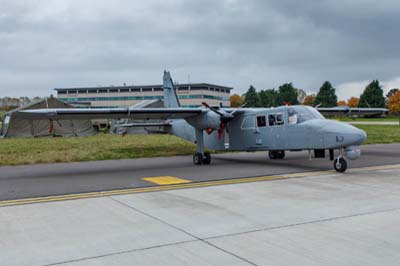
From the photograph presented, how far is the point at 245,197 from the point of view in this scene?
9516 millimetres

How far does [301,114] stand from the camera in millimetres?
15344

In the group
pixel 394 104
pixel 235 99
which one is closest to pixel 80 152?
pixel 394 104

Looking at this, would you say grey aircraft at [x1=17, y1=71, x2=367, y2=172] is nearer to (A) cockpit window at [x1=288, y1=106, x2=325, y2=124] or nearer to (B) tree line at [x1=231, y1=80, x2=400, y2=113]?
(A) cockpit window at [x1=288, y1=106, x2=325, y2=124]

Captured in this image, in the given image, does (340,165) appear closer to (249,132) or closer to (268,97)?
(249,132)

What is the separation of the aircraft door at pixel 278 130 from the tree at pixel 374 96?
3409 inches

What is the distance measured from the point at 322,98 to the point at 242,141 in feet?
Answer: 287

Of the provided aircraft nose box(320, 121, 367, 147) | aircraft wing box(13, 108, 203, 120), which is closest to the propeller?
aircraft wing box(13, 108, 203, 120)

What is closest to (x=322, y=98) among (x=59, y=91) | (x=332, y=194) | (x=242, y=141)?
(x=59, y=91)

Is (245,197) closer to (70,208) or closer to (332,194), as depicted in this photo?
(332,194)

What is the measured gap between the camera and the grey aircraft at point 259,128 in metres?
13.8

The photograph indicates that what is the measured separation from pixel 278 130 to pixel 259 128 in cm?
115

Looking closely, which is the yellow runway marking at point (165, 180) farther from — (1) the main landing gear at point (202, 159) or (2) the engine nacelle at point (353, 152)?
(2) the engine nacelle at point (353, 152)

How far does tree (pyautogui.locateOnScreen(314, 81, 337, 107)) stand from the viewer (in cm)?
9975

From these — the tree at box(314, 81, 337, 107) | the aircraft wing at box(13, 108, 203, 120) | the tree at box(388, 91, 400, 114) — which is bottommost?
the aircraft wing at box(13, 108, 203, 120)
